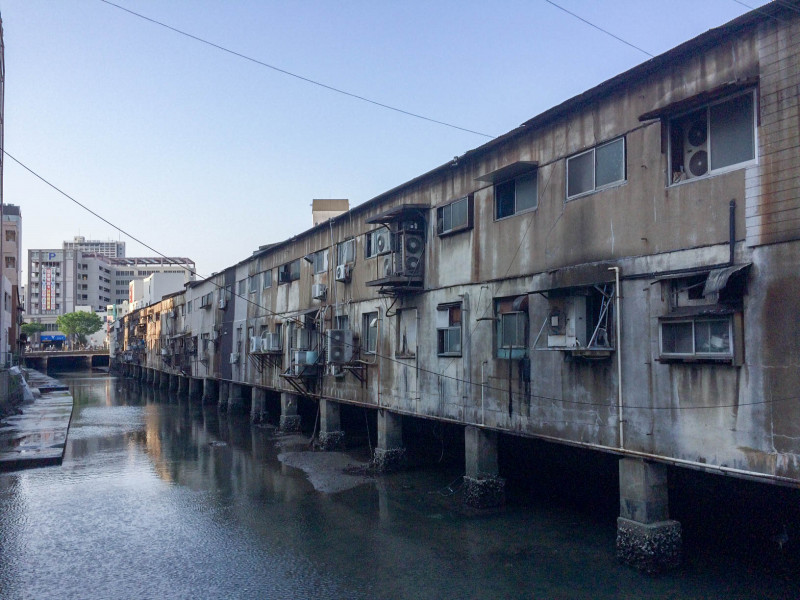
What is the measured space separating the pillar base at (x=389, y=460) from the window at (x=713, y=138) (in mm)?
13510

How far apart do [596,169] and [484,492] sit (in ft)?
28.7

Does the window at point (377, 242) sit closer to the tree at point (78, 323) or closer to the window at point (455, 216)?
the window at point (455, 216)

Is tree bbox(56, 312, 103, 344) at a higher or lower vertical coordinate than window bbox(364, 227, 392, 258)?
lower

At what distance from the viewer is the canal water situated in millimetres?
11570

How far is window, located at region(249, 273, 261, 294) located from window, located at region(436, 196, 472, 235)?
19.9m

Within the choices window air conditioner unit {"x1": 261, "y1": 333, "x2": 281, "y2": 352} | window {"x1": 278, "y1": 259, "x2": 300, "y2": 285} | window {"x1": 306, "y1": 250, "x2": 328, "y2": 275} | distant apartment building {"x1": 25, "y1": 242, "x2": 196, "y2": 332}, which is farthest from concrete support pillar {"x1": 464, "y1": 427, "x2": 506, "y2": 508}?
distant apartment building {"x1": 25, "y1": 242, "x2": 196, "y2": 332}

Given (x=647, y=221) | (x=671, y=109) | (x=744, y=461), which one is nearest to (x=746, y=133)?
(x=671, y=109)

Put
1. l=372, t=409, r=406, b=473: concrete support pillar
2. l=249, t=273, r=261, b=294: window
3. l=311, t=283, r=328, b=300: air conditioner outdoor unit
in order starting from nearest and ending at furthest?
l=372, t=409, r=406, b=473: concrete support pillar → l=311, t=283, r=328, b=300: air conditioner outdoor unit → l=249, t=273, r=261, b=294: window

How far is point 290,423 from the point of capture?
105 feet

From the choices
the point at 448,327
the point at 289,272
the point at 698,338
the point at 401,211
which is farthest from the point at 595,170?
the point at 289,272

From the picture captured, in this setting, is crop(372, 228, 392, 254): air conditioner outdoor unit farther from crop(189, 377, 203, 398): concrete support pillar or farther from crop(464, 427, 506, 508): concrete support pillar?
crop(189, 377, 203, 398): concrete support pillar

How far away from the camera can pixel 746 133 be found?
10289mm

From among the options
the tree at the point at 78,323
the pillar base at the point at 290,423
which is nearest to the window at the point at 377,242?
the pillar base at the point at 290,423

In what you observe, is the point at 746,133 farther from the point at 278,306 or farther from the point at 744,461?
the point at 278,306
